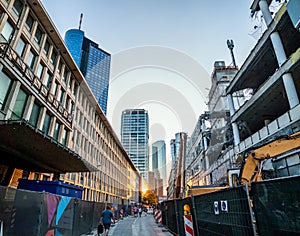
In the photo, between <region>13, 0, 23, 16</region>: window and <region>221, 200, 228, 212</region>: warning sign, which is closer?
<region>221, 200, 228, 212</region>: warning sign

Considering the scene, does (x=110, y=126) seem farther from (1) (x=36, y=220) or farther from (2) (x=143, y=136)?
(2) (x=143, y=136)

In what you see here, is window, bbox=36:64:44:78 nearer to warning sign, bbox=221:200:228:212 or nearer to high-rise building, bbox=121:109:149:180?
warning sign, bbox=221:200:228:212

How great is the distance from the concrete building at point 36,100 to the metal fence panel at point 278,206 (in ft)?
29.4

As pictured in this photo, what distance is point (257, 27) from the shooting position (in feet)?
75.6

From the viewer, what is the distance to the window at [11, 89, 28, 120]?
14.5m

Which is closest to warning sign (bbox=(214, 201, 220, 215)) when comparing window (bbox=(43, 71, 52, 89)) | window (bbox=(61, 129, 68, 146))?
window (bbox=(43, 71, 52, 89))

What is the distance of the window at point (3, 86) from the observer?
1303 centimetres

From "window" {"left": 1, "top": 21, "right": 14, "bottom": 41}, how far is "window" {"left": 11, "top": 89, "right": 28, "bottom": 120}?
11.4 feet

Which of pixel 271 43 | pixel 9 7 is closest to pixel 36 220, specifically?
pixel 9 7

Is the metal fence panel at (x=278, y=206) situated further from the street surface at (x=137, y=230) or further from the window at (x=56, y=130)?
the window at (x=56, y=130)

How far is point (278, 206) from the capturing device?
119 inches

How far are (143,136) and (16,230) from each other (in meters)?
126

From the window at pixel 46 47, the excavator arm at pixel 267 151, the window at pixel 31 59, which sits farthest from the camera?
the window at pixel 46 47

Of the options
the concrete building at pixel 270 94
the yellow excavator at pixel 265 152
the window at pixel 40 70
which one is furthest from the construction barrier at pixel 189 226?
the window at pixel 40 70
